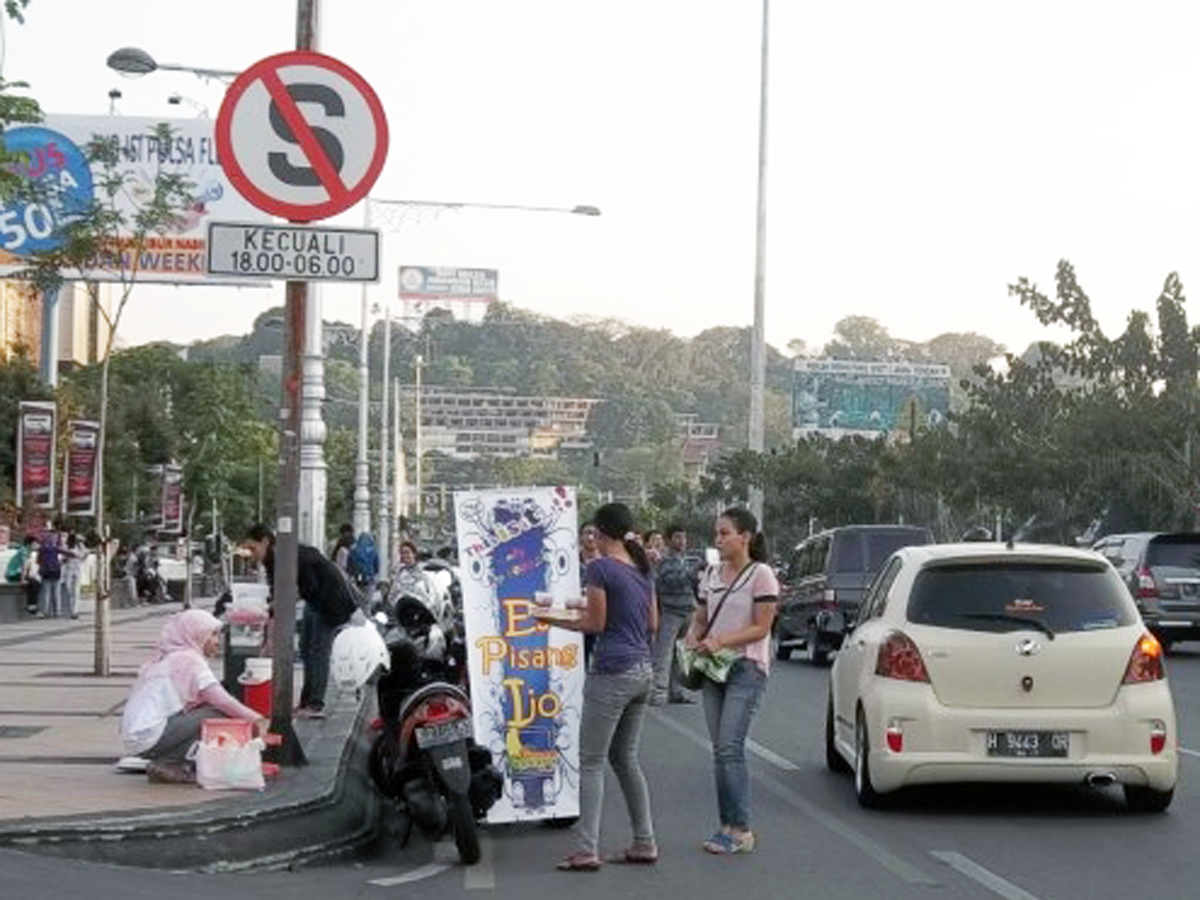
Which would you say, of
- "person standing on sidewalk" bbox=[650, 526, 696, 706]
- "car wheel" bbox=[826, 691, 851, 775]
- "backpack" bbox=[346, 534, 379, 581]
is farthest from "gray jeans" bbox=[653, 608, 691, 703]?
"backpack" bbox=[346, 534, 379, 581]

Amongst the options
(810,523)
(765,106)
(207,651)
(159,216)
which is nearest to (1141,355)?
(765,106)

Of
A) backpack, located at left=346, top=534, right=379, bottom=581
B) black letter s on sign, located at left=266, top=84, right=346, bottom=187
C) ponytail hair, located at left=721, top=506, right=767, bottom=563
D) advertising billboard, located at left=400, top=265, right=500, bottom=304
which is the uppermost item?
advertising billboard, located at left=400, top=265, right=500, bottom=304

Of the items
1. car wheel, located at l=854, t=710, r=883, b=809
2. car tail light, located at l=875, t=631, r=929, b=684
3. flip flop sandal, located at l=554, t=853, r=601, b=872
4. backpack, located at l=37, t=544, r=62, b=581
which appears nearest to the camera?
flip flop sandal, located at l=554, t=853, r=601, b=872

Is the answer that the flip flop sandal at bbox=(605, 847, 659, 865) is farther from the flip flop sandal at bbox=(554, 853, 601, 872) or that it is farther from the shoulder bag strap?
the shoulder bag strap

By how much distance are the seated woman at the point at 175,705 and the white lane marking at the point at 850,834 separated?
3.33m

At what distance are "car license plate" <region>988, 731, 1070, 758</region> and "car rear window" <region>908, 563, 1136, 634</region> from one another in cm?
63

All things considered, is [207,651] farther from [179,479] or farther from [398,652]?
[179,479]

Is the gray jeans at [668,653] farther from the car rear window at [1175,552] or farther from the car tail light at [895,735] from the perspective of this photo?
the car rear window at [1175,552]

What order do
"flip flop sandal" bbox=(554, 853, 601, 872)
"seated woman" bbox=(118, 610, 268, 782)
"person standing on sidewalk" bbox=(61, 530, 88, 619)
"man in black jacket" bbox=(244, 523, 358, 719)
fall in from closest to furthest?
"flip flop sandal" bbox=(554, 853, 601, 872) < "seated woman" bbox=(118, 610, 268, 782) < "man in black jacket" bbox=(244, 523, 358, 719) < "person standing on sidewalk" bbox=(61, 530, 88, 619)

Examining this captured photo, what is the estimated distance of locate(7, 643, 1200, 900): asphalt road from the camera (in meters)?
10.5

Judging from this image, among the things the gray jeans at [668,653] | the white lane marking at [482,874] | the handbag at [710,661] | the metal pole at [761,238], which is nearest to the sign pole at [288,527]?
the white lane marking at [482,874]

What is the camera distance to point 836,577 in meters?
28.7

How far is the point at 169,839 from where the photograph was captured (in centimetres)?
1100

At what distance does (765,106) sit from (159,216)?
31.5 metres
